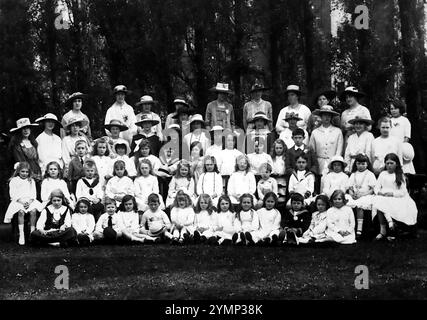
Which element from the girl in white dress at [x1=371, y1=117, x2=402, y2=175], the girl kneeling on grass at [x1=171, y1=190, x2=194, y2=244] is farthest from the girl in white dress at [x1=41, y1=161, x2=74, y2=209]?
the girl in white dress at [x1=371, y1=117, x2=402, y2=175]

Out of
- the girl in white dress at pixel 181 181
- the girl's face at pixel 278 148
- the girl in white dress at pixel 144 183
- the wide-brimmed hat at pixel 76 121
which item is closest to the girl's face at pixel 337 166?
the girl's face at pixel 278 148

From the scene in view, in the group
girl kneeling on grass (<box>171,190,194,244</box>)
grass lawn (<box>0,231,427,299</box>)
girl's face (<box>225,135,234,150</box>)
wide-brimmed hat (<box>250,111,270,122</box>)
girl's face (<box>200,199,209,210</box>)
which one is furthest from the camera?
wide-brimmed hat (<box>250,111,270,122</box>)

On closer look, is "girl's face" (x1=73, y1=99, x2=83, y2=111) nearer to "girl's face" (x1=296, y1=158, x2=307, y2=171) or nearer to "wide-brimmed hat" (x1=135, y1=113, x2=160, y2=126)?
"wide-brimmed hat" (x1=135, y1=113, x2=160, y2=126)

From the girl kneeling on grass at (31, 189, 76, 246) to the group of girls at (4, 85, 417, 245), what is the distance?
0.01 metres

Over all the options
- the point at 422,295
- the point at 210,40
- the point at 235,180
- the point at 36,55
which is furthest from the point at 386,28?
the point at 422,295

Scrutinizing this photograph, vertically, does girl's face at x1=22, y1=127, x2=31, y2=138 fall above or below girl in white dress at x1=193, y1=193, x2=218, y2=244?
above

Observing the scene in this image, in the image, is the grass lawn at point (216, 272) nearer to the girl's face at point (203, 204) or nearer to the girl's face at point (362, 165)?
the girl's face at point (203, 204)

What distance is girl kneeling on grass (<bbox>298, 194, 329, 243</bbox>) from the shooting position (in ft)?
30.4

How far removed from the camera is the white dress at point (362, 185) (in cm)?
980

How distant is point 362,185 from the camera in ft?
32.9

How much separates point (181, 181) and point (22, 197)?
2.42 m

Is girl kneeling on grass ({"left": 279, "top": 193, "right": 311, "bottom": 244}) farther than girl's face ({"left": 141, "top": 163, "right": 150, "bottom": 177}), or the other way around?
girl's face ({"left": 141, "top": 163, "right": 150, "bottom": 177})

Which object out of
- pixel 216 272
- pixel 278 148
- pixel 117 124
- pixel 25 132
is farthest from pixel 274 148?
pixel 25 132

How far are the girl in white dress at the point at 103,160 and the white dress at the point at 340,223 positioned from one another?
11.5ft
